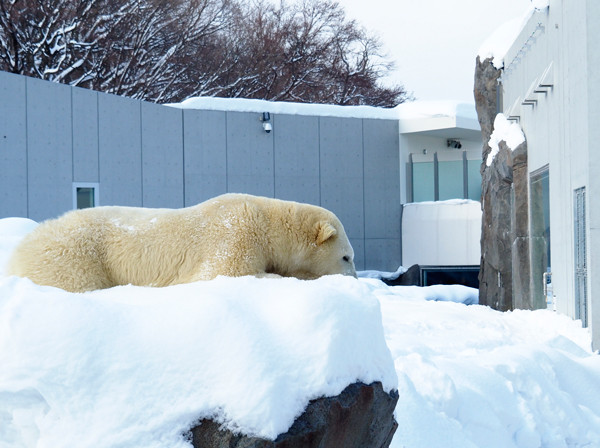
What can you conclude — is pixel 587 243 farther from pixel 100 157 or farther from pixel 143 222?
pixel 100 157

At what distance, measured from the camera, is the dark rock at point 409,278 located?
59.9 ft

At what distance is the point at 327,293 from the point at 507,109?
10318mm

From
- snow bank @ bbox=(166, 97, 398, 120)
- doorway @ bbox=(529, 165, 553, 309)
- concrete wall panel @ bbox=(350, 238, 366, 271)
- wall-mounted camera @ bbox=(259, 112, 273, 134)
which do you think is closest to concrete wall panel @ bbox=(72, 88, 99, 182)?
snow bank @ bbox=(166, 97, 398, 120)

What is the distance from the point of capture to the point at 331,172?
60.7ft

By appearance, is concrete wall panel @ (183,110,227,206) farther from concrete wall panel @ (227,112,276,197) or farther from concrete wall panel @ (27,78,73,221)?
concrete wall panel @ (27,78,73,221)

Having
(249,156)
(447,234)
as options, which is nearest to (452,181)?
(447,234)

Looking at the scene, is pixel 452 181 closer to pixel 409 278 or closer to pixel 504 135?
pixel 409 278

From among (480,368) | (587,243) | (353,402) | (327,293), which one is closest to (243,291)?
(327,293)

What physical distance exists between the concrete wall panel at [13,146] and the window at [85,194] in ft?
3.71

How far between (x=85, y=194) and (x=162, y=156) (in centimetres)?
206

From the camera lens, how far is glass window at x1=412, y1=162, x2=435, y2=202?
18.9 metres

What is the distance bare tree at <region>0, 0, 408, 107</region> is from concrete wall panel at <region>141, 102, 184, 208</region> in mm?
6799

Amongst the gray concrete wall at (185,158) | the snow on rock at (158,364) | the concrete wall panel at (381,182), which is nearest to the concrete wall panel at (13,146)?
the gray concrete wall at (185,158)

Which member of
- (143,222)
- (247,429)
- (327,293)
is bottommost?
(247,429)
